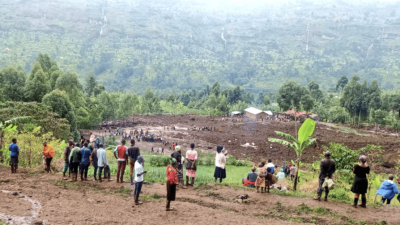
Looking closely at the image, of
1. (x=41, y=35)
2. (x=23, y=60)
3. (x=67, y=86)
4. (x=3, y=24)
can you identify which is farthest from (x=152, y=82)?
(x=67, y=86)

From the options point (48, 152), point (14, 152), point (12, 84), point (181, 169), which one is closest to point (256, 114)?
point (12, 84)

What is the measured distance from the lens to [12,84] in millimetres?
34219

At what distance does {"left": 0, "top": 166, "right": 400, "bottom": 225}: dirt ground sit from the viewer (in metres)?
8.12

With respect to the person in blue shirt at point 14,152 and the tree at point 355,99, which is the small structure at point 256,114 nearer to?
the tree at point 355,99

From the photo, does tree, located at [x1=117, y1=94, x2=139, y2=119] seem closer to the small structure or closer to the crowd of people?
the small structure

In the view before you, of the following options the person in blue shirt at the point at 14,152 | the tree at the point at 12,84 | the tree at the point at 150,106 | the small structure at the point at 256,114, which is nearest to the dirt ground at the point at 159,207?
the person in blue shirt at the point at 14,152

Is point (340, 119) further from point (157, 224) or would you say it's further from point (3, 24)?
point (3, 24)

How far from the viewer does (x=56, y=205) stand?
8945 mm

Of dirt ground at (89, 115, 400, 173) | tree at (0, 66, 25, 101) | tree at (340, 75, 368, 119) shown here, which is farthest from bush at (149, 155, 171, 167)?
tree at (340, 75, 368, 119)

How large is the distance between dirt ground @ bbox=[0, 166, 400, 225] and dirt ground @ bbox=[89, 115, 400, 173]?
1743 centimetres

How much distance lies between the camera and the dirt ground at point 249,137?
30.7 m

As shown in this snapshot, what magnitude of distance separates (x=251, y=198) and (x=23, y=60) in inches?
5003

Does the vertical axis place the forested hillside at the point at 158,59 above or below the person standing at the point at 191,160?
above

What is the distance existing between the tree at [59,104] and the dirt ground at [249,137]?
24.4ft
